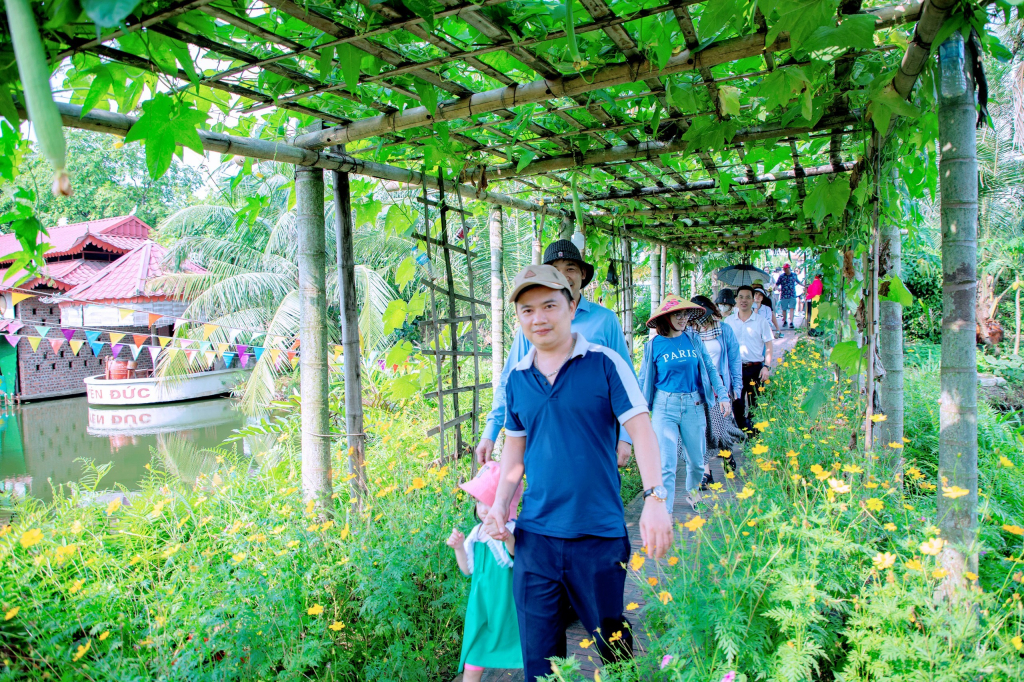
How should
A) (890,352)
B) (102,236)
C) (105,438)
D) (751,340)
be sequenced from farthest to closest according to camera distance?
(102,236), (105,438), (751,340), (890,352)

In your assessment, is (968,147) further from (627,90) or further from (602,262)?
(602,262)

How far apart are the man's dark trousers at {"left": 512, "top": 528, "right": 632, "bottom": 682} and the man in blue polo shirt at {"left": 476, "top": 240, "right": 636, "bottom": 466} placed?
1.95 feet

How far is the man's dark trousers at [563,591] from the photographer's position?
6.32 feet

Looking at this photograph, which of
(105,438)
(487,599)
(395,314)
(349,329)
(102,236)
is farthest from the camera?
(102,236)

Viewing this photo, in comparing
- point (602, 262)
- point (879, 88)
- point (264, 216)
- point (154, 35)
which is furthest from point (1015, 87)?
point (264, 216)

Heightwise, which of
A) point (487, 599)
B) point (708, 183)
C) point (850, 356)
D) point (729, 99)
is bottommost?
point (487, 599)

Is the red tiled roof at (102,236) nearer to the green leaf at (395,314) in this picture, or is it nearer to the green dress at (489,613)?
the green leaf at (395,314)

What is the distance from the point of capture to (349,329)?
10.6ft

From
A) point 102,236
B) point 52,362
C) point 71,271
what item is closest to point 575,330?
point 71,271

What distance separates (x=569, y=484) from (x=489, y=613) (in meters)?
0.68

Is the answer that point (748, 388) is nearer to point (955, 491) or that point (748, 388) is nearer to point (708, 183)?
point (708, 183)

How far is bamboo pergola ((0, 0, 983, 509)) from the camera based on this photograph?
6.03 ft

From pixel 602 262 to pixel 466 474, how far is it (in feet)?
11.0

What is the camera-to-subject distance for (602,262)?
6.64 metres
